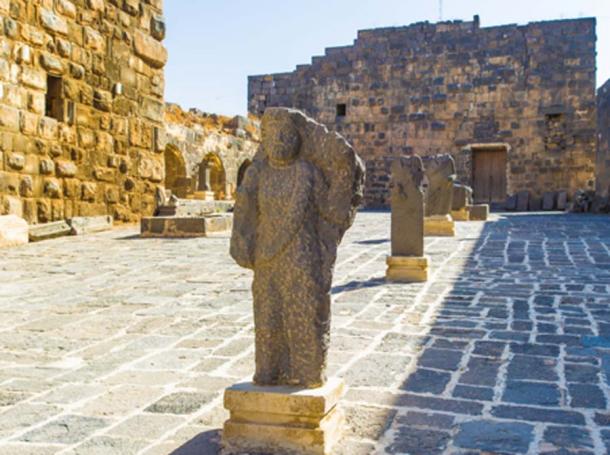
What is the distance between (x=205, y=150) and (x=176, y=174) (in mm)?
1040

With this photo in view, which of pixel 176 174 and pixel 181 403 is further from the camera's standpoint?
pixel 176 174

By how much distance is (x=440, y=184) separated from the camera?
11578 mm

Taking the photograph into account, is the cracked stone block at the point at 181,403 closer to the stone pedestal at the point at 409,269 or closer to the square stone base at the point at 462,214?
the stone pedestal at the point at 409,269

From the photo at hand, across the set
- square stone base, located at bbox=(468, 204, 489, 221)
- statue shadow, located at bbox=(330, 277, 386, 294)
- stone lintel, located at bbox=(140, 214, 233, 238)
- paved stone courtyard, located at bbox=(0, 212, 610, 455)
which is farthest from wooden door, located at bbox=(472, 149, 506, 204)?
statue shadow, located at bbox=(330, 277, 386, 294)

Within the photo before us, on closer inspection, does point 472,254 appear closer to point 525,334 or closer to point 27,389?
point 525,334

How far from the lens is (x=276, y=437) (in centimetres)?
270

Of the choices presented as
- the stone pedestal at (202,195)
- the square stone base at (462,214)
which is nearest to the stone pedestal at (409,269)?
the square stone base at (462,214)

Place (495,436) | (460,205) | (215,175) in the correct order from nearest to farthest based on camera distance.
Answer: (495,436) → (460,205) → (215,175)

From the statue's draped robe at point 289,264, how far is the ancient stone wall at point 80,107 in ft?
23.0

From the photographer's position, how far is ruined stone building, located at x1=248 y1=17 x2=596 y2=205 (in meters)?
20.8

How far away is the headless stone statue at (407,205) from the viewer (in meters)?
7.37

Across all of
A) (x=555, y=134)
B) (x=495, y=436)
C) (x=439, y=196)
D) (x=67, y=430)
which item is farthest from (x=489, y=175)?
(x=67, y=430)

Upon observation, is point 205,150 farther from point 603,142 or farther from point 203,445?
point 203,445

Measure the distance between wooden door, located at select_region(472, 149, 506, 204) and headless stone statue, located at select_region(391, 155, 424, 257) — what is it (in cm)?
1491
